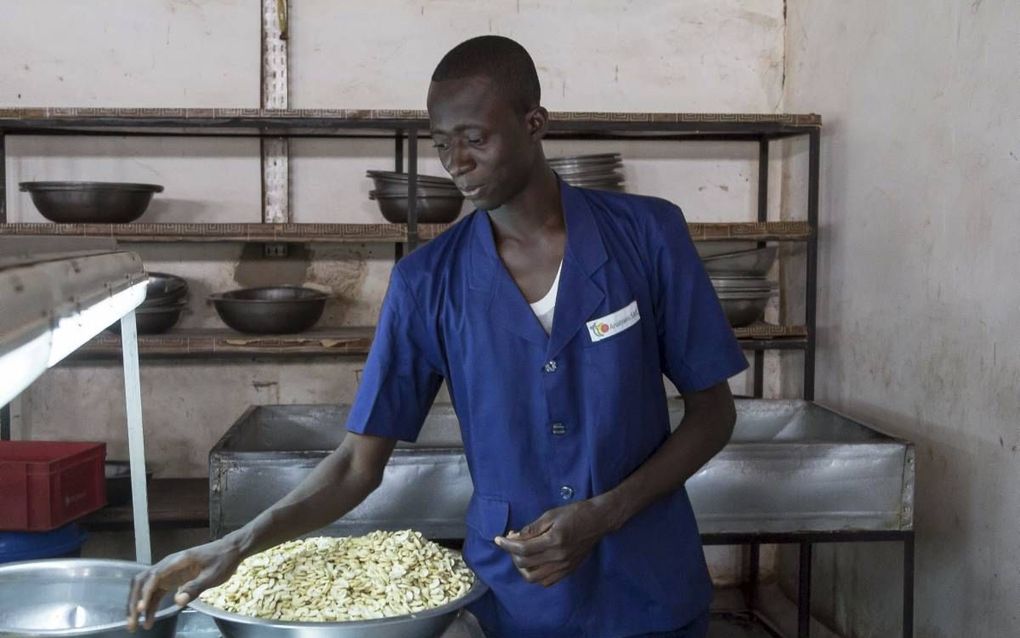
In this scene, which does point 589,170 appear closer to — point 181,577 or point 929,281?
point 929,281

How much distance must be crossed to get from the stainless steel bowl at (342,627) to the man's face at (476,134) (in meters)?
0.64

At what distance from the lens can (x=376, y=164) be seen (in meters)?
4.31

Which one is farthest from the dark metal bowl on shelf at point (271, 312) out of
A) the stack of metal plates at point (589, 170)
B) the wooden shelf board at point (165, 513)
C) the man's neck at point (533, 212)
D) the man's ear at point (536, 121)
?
the man's ear at point (536, 121)

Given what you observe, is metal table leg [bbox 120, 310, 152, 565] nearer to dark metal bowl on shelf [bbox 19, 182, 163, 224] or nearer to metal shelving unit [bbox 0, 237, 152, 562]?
metal shelving unit [bbox 0, 237, 152, 562]

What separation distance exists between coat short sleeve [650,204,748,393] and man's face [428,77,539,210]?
30 centimetres

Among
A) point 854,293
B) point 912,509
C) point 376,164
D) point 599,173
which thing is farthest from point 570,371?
point 376,164

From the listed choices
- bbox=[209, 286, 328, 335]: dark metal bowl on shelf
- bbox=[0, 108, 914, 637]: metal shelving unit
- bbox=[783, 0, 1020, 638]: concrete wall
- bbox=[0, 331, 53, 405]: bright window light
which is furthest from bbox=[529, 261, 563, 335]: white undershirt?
bbox=[209, 286, 328, 335]: dark metal bowl on shelf

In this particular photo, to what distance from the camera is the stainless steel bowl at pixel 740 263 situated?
3.93 meters

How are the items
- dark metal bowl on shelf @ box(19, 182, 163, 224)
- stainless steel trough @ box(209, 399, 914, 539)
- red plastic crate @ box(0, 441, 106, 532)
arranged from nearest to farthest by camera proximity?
stainless steel trough @ box(209, 399, 914, 539) → red plastic crate @ box(0, 441, 106, 532) → dark metal bowl on shelf @ box(19, 182, 163, 224)

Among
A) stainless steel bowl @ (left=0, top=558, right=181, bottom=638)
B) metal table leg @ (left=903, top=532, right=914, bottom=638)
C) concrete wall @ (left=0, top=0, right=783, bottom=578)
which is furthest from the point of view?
concrete wall @ (left=0, top=0, right=783, bottom=578)

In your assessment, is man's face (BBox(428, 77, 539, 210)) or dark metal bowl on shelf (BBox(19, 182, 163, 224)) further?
dark metal bowl on shelf (BBox(19, 182, 163, 224))

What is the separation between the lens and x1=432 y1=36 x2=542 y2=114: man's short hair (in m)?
1.74

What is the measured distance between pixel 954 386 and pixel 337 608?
2249 mm

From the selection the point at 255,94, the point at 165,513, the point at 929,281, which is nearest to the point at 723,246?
the point at 929,281
